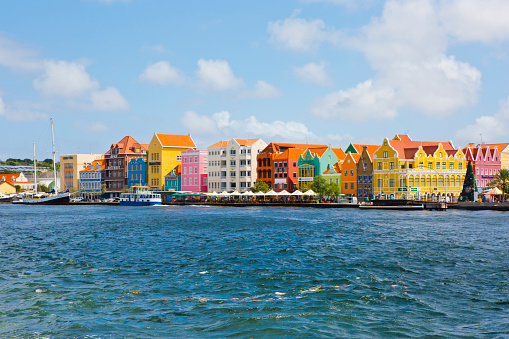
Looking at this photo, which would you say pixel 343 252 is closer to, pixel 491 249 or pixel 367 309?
pixel 491 249

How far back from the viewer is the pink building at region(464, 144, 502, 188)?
103m

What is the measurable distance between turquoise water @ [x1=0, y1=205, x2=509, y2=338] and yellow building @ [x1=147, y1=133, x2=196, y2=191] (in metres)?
105

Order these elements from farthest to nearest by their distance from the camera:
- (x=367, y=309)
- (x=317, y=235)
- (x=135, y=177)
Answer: (x=135, y=177), (x=317, y=235), (x=367, y=309)

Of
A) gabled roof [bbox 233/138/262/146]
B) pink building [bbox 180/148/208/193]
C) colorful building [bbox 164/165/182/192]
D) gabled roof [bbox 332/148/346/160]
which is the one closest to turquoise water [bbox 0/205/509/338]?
gabled roof [bbox 332/148/346/160]

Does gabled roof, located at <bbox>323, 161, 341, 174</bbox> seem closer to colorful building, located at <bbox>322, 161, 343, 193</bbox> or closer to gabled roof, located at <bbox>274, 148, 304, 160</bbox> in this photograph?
colorful building, located at <bbox>322, 161, 343, 193</bbox>

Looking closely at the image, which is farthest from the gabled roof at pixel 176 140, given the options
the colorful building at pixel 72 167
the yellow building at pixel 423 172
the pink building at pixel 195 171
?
the yellow building at pixel 423 172

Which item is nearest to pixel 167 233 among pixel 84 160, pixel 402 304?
pixel 402 304

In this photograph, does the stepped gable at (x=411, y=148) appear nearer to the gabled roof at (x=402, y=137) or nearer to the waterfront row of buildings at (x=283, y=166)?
the waterfront row of buildings at (x=283, y=166)

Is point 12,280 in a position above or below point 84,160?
below

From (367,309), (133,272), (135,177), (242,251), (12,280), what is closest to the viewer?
(367,309)

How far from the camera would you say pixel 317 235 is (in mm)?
43375

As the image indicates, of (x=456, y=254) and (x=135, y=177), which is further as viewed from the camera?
(x=135, y=177)

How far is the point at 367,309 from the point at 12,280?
1486cm

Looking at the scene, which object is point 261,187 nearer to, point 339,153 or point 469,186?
point 339,153
